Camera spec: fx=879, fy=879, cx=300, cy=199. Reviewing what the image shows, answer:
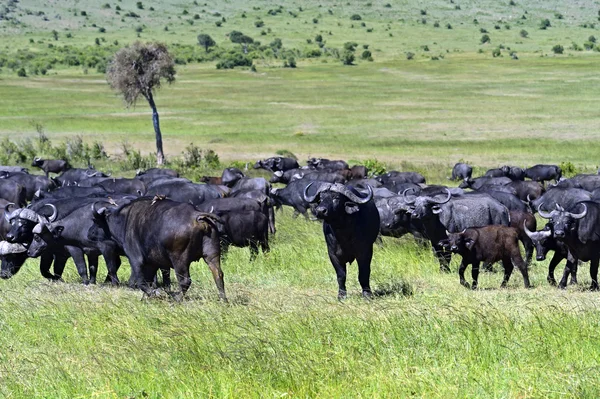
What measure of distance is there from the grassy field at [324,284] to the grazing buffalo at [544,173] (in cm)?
356

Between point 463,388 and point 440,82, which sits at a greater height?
point 463,388

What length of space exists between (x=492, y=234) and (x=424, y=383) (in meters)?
6.84

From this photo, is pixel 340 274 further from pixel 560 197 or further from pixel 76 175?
pixel 76 175

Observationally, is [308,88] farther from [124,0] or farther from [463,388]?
[124,0]

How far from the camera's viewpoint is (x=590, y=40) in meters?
116

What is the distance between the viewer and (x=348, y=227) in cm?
1212

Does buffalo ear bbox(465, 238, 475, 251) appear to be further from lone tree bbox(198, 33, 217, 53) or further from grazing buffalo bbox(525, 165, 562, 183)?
lone tree bbox(198, 33, 217, 53)

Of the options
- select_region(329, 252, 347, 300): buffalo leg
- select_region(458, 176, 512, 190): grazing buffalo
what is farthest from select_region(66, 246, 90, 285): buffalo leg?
select_region(458, 176, 512, 190): grazing buffalo

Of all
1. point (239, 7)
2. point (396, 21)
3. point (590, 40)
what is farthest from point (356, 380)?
point (239, 7)

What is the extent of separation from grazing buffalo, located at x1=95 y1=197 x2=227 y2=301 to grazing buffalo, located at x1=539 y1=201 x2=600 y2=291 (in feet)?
17.4

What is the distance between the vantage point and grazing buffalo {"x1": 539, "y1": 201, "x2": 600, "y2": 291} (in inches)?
520

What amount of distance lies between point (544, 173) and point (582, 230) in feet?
65.8

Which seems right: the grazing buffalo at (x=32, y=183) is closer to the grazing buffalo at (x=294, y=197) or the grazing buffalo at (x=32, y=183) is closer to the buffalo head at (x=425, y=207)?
the grazing buffalo at (x=294, y=197)

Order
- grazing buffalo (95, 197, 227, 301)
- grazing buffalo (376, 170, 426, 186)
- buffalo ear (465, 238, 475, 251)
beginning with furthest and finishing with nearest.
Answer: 1. grazing buffalo (376, 170, 426, 186)
2. buffalo ear (465, 238, 475, 251)
3. grazing buffalo (95, 197, 227, 301)
